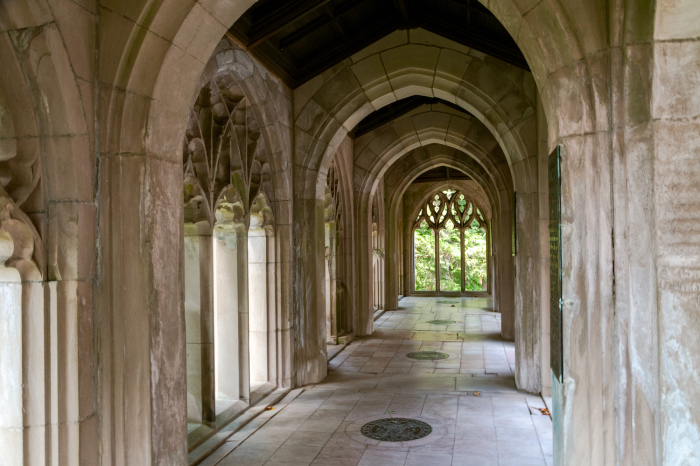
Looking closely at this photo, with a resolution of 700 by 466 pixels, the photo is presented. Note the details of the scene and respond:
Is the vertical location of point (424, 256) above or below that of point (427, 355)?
above

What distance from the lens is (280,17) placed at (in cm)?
453

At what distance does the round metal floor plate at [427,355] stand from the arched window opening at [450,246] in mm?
8164

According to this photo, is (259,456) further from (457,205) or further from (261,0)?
(457,205)

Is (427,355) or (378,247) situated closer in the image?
(427,355)

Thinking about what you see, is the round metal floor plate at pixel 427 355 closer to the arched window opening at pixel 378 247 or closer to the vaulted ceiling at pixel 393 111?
the vaulted ceiling at pixel 393 111

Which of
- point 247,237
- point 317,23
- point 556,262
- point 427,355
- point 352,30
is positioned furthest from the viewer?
point 427,355

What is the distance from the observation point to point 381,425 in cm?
454

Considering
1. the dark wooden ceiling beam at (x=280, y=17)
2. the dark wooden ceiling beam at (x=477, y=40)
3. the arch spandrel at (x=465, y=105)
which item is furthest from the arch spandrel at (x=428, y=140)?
the dark wooden ceiling beam at (x=280, y=17)

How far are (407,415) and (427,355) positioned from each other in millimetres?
2661

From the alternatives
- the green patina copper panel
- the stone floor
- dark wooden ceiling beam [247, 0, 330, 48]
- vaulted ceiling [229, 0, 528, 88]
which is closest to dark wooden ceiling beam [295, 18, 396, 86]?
vaulted ceiling [229, 0, 528, 88]

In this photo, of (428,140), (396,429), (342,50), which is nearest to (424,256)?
(428,140)

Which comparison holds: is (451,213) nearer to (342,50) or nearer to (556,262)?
(342,50)

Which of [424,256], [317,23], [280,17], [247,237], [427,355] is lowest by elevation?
[427,355]

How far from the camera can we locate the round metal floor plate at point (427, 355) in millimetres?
7219
